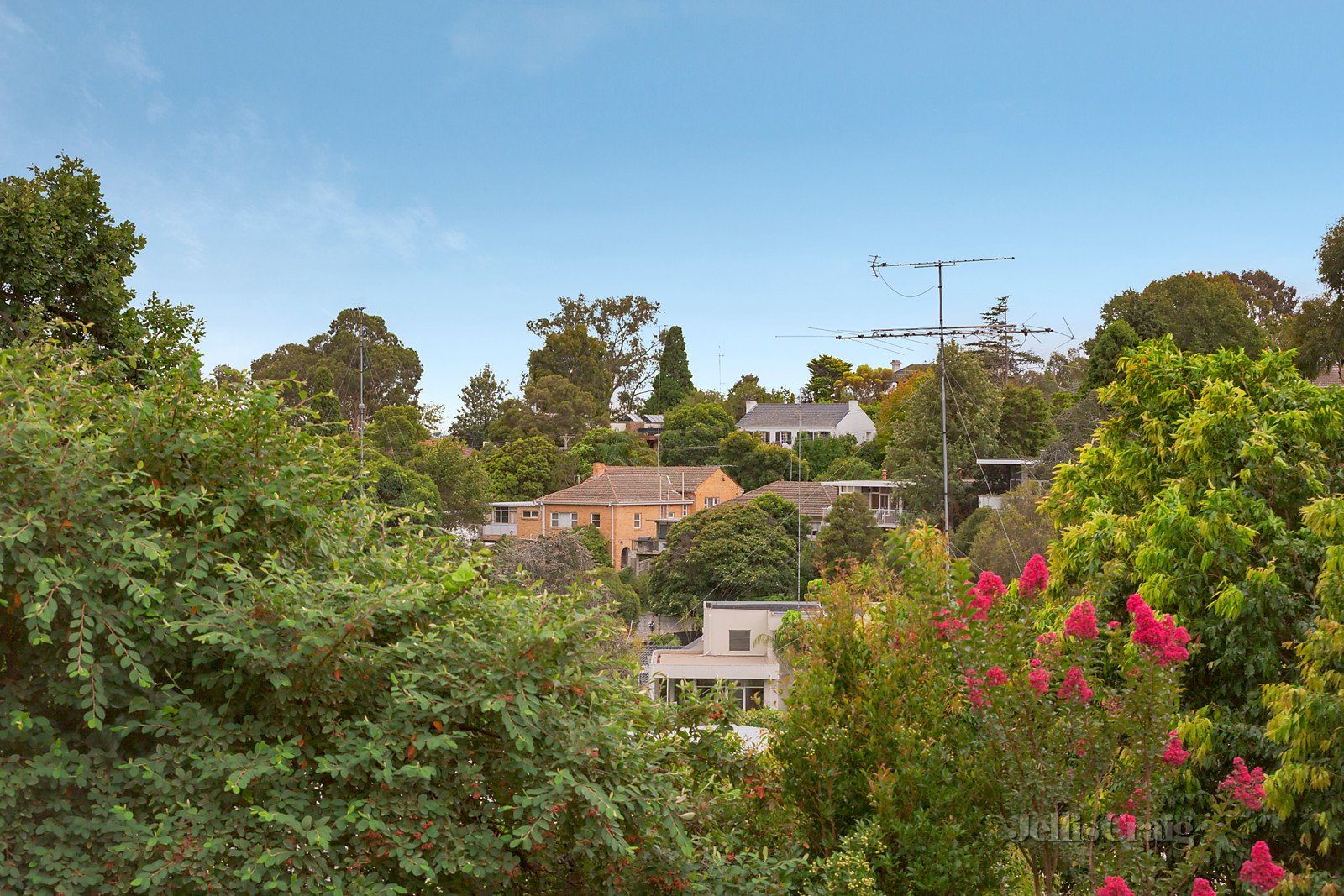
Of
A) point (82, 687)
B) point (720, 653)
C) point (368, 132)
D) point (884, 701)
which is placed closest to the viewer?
point (82, 687)

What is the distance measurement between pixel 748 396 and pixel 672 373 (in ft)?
18.8

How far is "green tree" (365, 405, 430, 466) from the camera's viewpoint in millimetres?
44812

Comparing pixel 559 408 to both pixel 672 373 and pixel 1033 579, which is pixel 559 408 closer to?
pixel 672 373

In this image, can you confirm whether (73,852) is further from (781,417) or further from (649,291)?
(649,291)

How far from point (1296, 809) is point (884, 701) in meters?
3.02

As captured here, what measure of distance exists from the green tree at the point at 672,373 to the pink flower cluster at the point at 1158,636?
55.8 m

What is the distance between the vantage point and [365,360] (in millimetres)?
52656

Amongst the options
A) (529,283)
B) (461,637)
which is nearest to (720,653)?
(461,637)

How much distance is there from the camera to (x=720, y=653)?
19.5 meters

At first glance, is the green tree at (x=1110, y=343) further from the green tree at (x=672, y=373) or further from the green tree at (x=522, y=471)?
the green tree at (x=672, y=373)

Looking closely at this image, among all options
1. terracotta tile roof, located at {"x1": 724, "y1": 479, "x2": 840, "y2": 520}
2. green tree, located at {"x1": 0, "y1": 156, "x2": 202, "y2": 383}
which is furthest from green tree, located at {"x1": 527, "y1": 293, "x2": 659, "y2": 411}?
green tree, located at {"x1": 0, "y1": 156, "x2": 202, "y2": 383}

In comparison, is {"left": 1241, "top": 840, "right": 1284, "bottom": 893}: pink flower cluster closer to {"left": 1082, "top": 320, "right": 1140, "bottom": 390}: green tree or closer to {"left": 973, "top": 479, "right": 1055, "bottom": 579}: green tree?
{"left": 973, "top": 479, "right": 1055, "bottom": 579}: green tree

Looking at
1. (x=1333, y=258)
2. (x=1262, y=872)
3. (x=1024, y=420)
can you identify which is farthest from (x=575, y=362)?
(x=1262, y=872)

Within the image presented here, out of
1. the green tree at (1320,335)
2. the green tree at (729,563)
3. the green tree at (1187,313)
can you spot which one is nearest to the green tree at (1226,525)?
the green tree at (1320,335)
